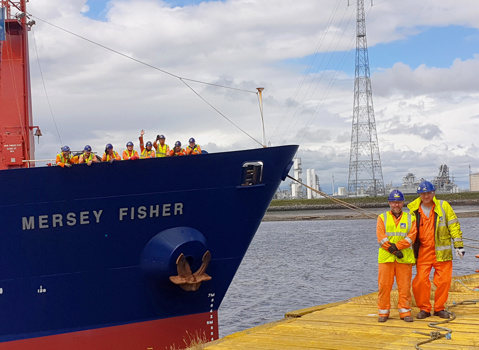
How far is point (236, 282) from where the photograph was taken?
90.6 feet

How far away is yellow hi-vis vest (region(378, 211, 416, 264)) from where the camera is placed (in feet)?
29.7

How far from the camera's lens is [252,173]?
43.2 ft

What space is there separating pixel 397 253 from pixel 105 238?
226 inches

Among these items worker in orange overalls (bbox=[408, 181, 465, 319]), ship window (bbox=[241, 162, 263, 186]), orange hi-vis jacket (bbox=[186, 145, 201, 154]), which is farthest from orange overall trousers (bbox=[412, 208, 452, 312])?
orange hi-vis jacket (bbox=[186, 145, 201, 154])

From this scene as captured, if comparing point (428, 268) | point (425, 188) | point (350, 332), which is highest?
point (425, 188)

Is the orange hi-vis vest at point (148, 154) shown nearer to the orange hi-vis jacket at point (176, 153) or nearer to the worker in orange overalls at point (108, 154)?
the orange hi-vis jacket at point (176, 153)

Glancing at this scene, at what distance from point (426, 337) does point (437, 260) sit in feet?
4.89

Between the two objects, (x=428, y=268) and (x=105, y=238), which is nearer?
(x=428, y=268)

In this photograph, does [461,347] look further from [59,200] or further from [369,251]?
[369,251]

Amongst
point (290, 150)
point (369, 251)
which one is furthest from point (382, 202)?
point (290, 150)

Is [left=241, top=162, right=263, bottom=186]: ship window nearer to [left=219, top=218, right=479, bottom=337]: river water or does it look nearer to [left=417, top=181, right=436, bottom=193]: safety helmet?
[left=417, top=181, right=436, bottom=193]: safety helmet

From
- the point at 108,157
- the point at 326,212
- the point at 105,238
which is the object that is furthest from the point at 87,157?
the point at 326,212

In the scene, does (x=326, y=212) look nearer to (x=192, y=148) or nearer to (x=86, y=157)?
(x=192, y=148)

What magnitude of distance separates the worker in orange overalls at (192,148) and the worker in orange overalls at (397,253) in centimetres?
533
